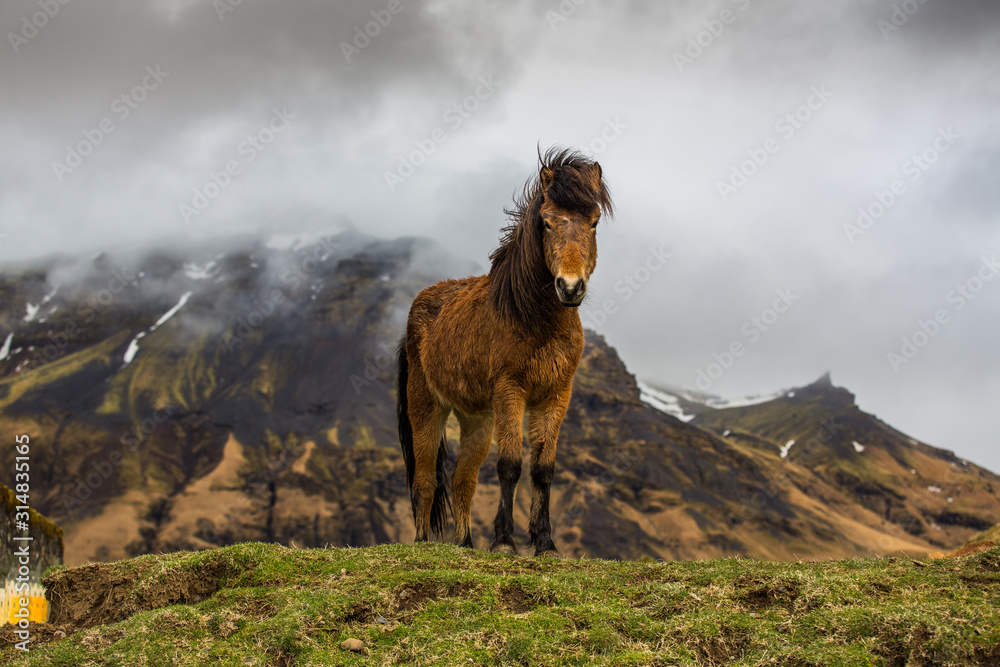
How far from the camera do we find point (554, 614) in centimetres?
659

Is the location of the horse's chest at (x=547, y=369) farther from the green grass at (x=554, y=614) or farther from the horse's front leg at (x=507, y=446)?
the green grass at (x=554, y=614)

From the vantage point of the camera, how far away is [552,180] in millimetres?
9852

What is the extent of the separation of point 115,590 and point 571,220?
7.04m

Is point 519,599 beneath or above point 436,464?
beneath

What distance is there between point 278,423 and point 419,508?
6536 inches

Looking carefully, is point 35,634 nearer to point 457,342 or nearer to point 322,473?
point 457,342

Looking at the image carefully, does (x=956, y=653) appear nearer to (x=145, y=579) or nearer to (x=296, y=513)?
(x=145, y=579)

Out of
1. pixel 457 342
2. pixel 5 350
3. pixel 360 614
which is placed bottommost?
pixel 360 614

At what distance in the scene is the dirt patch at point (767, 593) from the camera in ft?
21.5

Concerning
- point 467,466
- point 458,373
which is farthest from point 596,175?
point 467,466

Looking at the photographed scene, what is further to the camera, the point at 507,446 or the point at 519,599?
the point at 507,446

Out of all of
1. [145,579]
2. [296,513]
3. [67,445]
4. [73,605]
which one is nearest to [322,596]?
[145,579]

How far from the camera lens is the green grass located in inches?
221

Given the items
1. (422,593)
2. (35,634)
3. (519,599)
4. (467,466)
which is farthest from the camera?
(467,466)
